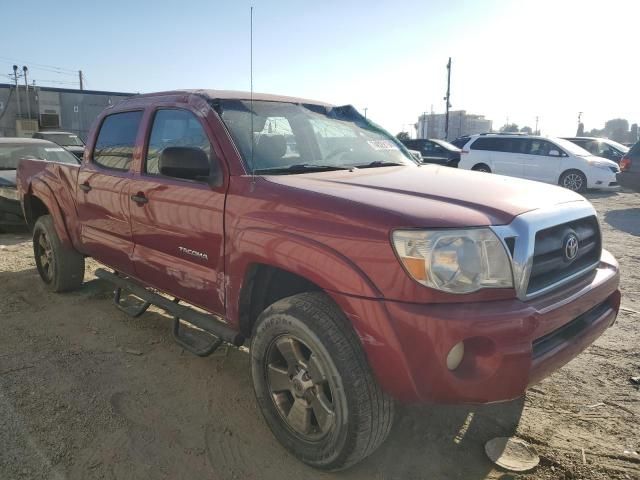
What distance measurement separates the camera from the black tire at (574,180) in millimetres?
14055

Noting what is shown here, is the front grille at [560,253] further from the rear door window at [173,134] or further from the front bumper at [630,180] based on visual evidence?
the front bumper at [630,180]

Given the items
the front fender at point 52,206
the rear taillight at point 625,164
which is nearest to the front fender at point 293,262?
the front fender at point 52,206

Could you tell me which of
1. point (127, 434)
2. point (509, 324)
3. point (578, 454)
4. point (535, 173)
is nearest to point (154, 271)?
point (127, 434)

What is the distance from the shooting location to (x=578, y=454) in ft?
8.65

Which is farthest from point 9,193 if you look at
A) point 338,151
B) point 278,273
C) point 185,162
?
point 278,273

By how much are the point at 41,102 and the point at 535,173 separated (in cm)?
3419

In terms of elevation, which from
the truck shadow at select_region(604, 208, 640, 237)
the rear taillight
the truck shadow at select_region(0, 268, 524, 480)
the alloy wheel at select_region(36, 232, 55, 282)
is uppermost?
the rear taillight

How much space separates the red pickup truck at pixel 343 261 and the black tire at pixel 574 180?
39.7ft

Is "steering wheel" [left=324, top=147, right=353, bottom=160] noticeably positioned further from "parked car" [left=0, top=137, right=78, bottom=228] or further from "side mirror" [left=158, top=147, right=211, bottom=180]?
"parked car" [left=0, top=137, right=78, bottom=228]

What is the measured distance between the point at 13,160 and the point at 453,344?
902cm

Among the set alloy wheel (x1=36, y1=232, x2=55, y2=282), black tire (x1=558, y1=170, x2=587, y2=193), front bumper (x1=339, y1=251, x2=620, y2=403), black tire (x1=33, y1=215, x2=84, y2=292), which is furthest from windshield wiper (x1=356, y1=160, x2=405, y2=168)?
black tire (x1=558, y1=170, x2=587, y2=193)

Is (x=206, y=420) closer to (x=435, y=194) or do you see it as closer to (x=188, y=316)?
(x=188, y=316)

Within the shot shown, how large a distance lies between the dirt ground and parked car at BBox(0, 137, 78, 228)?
424cm

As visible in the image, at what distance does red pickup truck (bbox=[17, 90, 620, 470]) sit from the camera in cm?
211
